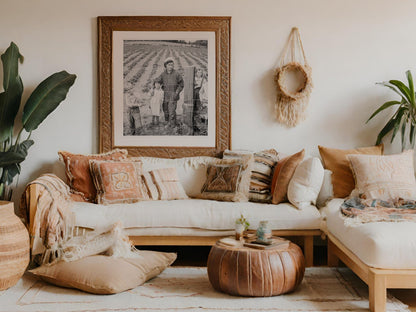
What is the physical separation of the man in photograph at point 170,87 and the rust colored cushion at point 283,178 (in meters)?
1.20

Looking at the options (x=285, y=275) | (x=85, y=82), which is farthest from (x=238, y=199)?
(x=85, y=82)

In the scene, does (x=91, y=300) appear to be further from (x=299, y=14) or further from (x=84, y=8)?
(x=299, y=14)

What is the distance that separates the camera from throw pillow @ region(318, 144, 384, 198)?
4402mm

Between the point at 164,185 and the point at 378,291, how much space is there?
2.12 m

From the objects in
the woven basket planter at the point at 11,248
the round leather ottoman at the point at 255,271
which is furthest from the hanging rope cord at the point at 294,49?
the woven basket planter at the point at 11,248

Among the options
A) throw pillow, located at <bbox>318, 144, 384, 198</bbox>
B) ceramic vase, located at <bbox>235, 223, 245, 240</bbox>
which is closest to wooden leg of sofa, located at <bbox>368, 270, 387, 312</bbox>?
ceramic vase, located at <bbox>235, 223, 245, 240</bbox>

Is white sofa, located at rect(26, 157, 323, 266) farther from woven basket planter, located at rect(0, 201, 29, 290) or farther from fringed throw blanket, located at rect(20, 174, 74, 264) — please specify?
woven basket planter, located at rect(0, 201, 29, 290)

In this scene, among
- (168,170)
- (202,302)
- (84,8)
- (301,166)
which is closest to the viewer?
(202,302)

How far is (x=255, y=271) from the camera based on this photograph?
3002mm

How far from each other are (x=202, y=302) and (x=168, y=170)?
170 cm

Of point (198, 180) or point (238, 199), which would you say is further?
point (198, 180)

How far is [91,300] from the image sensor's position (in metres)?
3.04

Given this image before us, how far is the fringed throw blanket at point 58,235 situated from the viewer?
11.4 feet

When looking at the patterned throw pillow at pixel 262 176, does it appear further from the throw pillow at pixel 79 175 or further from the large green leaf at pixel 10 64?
the large green leaf at pixel 10 64
